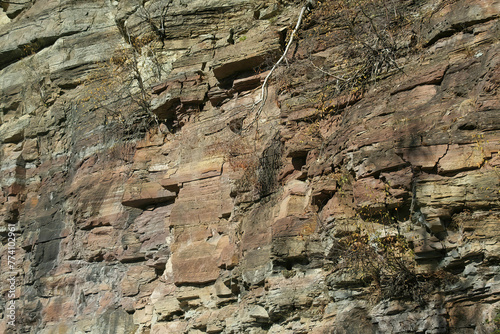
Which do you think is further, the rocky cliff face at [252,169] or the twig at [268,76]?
the twig at [268,76]

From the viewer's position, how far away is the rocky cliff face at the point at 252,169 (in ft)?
22.5

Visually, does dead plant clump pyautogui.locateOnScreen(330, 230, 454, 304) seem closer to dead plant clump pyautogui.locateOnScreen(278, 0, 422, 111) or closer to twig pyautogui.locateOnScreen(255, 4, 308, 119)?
dead plant clump pyautogui.locateOnScreen(278, 0, 422, 111)

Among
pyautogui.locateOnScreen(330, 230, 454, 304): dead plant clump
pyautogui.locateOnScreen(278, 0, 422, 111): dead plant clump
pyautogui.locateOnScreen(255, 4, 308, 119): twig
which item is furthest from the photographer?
pyautogui.locateOnScreen(255, 4, 308, 119): twig

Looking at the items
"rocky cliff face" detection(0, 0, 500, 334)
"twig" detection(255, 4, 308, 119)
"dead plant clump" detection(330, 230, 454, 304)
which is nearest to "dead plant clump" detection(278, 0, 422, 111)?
"rocky cliff face" detection(0, 0, 500, 334)

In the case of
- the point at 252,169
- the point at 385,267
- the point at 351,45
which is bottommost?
the point at 385,267

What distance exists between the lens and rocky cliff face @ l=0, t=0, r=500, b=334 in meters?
6.86

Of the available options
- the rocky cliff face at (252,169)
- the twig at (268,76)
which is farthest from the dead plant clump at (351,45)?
the twig at (268,76)

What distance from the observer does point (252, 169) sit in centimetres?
982

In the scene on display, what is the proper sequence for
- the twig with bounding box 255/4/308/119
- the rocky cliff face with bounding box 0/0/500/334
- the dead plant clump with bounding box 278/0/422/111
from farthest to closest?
the twig with bounding box 255/4/308/119, the dead plant clump with bounding box 278/0/422/111, the rocky cliff face with bounding box 0/0/500/334

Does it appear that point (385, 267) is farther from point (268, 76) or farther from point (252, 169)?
point (268, 76)

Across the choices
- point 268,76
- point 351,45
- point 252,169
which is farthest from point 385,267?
point 268,76

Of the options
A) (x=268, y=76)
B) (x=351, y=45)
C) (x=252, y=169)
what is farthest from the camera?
(x=268, y=76)

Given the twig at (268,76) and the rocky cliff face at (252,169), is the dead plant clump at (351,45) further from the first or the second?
the twig at (268,76)

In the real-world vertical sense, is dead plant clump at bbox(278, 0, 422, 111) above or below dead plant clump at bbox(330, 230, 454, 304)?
above
